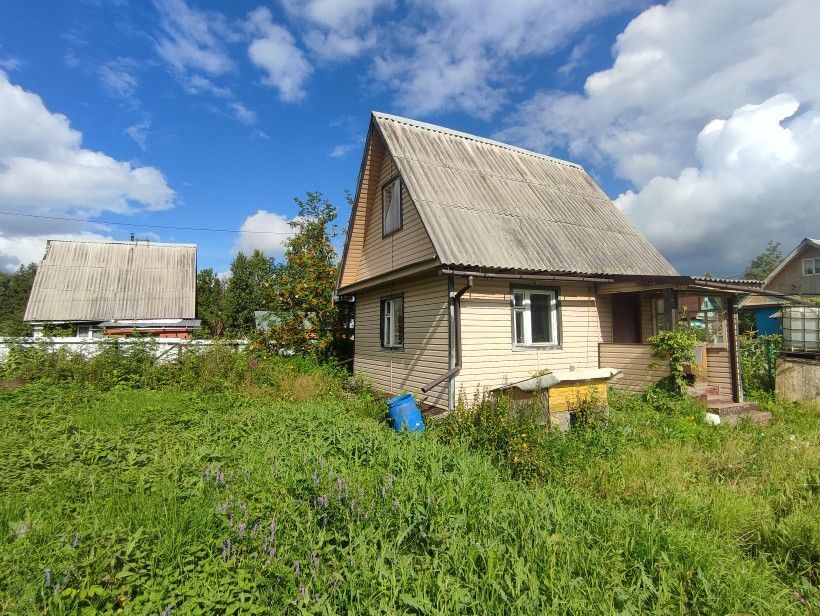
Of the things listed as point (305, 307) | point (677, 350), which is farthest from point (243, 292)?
point (677, 350)

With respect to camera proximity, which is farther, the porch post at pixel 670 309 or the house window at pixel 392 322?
the house window at pixel 392 322

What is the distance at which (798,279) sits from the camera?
2864cm

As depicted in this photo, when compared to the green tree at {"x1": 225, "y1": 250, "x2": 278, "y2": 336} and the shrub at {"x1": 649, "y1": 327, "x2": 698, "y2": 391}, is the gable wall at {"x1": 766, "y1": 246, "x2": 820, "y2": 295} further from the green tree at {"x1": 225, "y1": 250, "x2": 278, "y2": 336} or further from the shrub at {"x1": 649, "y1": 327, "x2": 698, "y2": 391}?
the green tree at {"x1": 225, "y1": 250, "x2": 278, "y2": 336}

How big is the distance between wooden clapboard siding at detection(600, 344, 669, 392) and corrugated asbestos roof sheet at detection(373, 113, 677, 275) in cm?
191

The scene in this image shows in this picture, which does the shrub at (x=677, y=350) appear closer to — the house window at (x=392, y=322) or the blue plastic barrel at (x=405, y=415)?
the blue plastic barrel at (x=405, y=415)

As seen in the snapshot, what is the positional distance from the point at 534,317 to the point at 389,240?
14.0ft

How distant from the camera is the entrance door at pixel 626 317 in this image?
1105 centimetres

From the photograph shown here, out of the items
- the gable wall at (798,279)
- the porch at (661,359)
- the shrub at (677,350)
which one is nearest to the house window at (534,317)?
the porch at (661,359)

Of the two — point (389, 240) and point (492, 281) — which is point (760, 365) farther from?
point (389, 240)

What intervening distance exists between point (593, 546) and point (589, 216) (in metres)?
10.5

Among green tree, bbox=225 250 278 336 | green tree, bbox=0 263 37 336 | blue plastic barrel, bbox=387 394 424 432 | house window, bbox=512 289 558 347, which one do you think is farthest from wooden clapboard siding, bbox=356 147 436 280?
green tree, bbox=0 263 37 336

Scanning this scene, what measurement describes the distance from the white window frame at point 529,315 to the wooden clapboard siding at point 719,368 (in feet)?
12.7

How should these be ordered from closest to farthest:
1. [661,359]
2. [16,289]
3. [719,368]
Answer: [661,359]
[719,368]
[16,289]

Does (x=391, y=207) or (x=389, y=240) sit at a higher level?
(x=391, y=207)
